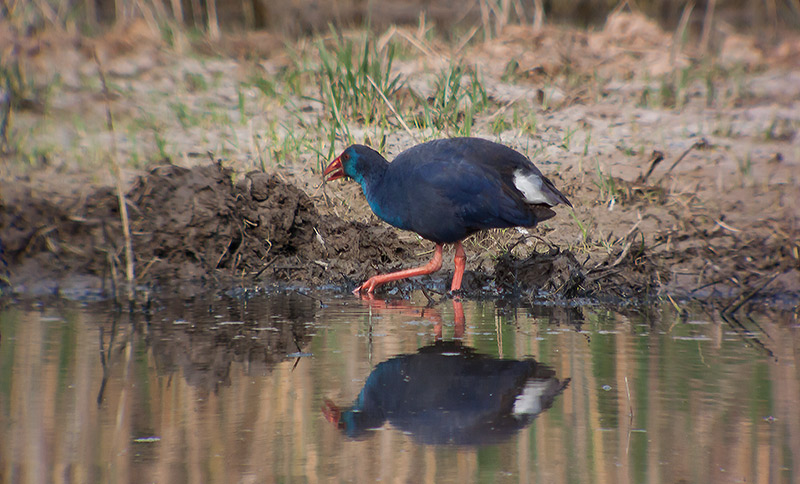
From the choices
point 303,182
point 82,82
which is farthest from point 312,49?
point 303,182

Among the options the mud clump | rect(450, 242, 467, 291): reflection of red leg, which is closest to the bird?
rect(450, 242, 467, 291): reflection of red leg

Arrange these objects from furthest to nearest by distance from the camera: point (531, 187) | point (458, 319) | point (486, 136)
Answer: point (486, 136)
point (531, 187)
point (458, 319)

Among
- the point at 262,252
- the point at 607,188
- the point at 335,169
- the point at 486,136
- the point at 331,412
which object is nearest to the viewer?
the point at 331,412

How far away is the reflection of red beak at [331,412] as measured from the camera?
10.3 ft

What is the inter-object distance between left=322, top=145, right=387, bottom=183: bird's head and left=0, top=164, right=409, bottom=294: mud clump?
0.51 meters

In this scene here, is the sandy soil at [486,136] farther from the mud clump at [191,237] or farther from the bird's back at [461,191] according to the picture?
the bird's back at [461,191]

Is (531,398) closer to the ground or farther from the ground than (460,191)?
closer to the ground

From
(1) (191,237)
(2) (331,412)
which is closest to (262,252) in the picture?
(1) (191,237)

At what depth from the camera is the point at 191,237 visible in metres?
6.02

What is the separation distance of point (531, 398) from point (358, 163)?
2.67m

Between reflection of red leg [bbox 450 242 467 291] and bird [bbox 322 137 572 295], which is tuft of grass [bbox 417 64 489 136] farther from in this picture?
bird [bbox 322 137 572 295]

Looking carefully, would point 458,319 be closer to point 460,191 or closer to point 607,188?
point 460,191

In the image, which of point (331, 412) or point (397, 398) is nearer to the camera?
point (331, 412)

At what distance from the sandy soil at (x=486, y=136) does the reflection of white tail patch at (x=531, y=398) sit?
1942mm
